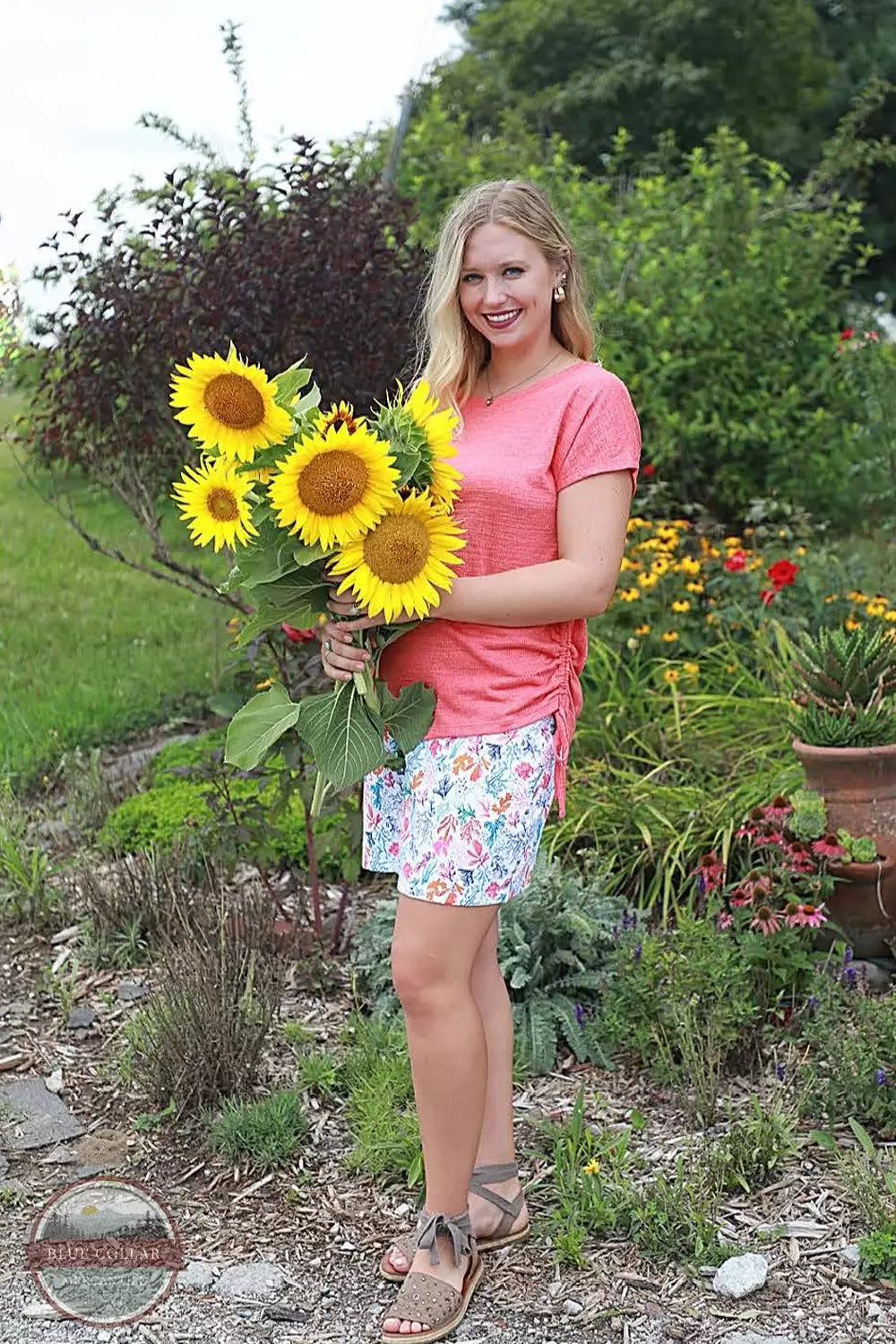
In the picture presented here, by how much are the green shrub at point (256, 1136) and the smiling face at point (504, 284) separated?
1691 mm

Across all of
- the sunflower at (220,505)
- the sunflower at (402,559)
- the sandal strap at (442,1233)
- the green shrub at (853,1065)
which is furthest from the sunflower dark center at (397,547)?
the green shrub at (853,1065)

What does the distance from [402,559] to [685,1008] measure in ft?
4.72

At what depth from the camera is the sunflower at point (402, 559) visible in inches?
91.0

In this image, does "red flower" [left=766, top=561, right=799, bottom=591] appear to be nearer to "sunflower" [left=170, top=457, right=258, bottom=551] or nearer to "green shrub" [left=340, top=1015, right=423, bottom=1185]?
"green shrub" [left=340, top=1015, right=423, bottom=1185]

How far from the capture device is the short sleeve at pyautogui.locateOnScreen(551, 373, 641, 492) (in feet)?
7.94

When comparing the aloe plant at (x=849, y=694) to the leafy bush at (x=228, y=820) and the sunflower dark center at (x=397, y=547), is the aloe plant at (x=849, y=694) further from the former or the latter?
the sunflower dark center at (x=397, y=547)

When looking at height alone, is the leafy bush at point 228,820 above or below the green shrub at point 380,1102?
above

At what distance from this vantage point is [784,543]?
23.4 ft

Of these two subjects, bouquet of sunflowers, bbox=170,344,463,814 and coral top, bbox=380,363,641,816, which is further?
coral top, bbox=380,363,641,816

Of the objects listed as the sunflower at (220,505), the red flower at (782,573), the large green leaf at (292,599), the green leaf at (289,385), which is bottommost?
the red flower at (782,573)

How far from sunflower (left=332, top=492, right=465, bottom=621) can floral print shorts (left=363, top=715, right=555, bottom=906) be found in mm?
296

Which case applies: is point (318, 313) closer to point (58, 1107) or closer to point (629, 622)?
point (629, 622)

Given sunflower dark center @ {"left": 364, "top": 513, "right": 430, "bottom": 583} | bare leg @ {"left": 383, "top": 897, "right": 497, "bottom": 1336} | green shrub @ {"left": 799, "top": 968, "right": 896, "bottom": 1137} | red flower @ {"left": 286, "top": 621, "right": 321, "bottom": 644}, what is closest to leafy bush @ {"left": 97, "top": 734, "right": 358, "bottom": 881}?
red flower @ {"left": 286, "top": 621, "right": 321, "bottom": 644}

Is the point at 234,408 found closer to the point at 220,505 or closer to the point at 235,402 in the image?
the point at 235,402
